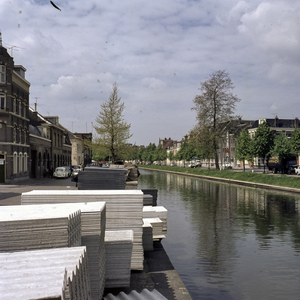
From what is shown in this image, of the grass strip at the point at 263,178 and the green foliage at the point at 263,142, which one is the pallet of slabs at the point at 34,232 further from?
the green foliage at the point at 263,142

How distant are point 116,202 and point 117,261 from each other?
0.98 m

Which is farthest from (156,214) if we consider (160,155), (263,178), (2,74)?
(160,155)

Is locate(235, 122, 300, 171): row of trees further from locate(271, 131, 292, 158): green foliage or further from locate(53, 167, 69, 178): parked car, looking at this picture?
locate(53, 167, 69, 178): parked car

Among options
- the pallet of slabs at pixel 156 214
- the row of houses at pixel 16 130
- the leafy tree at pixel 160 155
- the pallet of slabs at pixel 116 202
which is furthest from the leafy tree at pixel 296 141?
the leafy tree at pixel 160 155

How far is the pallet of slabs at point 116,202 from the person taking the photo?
17.2 feet

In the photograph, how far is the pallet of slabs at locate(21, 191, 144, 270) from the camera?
525 cm

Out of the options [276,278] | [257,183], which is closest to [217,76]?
[257,183]

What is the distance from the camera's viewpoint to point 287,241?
962 cm

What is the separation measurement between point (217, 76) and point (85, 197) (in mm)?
45802

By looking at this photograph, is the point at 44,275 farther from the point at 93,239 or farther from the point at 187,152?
the point at 187,152

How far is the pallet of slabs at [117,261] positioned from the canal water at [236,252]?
1836 millimetres

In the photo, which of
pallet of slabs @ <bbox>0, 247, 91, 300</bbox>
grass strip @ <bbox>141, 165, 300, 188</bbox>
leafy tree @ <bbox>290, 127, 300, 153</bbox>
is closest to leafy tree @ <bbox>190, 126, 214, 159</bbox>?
grass strip @ <bbox>141, 165, 300, 188</bbox>

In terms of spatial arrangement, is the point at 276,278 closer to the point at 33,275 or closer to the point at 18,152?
the point at 33,275

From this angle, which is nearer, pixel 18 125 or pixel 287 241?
pixel 287 241
